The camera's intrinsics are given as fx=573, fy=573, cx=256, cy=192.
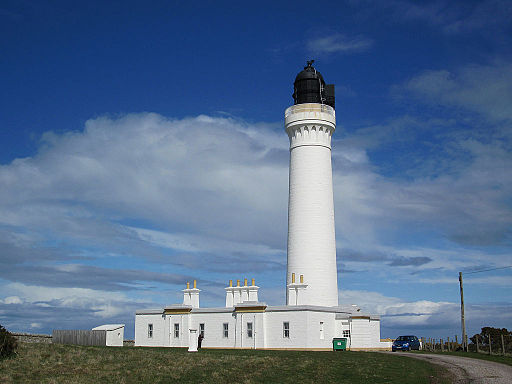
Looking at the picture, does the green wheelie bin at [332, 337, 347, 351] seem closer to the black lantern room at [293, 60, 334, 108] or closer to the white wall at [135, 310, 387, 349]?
the white wall at [135, 310, 387, 349]

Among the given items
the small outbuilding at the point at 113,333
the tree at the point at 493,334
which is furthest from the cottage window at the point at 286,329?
the tree at the point at 493,334

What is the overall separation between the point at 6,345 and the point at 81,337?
12.9 m

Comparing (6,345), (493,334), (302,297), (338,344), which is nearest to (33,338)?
(6,345)

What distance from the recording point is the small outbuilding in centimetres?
4419

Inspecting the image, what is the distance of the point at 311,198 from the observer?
4719 cm

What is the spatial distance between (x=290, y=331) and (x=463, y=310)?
1970 cm

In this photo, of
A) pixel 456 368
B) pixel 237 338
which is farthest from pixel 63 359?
pixel 456 368

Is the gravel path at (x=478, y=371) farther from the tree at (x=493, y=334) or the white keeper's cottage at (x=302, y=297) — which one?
the tree at (x=493, y=334)

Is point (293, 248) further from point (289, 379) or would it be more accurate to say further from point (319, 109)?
point (289, 379)

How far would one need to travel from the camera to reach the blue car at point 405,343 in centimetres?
4734

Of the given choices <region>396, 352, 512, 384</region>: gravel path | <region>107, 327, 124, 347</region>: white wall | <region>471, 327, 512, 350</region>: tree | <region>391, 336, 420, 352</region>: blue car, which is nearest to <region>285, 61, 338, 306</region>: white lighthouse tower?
<region>391, 336, 420, 352</region>: blue car

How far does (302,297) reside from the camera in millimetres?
43562

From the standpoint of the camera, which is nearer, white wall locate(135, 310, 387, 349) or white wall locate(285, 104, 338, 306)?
white wall locate(135, 310, 387, 349)

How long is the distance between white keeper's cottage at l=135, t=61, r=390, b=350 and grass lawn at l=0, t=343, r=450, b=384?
867 cm
